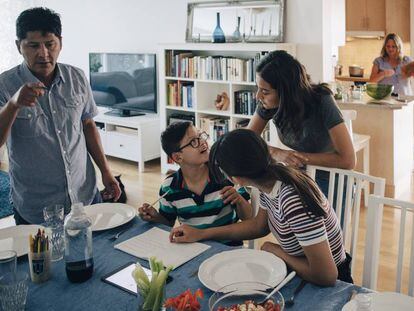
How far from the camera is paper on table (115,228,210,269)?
5.20 feet

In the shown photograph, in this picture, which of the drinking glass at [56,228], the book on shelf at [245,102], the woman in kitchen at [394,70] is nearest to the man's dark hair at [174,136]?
the drinking glass at [56,228]

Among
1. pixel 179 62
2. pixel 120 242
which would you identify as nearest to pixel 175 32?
pixel 179 62

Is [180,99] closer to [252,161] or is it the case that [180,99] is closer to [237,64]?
[237,64]

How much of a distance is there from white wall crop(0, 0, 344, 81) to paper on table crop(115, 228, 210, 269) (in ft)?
9.86

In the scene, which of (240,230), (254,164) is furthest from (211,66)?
(254,164)

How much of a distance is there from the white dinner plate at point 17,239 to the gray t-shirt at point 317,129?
1.09m

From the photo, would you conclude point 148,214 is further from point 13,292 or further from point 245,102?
point 245,102

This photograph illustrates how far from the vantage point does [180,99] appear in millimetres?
5168

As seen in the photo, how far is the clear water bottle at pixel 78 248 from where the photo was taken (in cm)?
147

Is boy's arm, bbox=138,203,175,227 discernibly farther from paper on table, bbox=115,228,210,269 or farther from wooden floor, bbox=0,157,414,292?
wooden floor, bbox=0,157,414,292

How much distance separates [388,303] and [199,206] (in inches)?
33.8

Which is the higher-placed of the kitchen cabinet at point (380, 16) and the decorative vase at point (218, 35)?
the kitchen cabinet at point (380, 16)

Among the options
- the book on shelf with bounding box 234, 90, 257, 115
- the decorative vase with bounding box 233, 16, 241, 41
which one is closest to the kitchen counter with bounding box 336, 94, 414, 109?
the book on shelf with bounding box 234, 90, 257, 115

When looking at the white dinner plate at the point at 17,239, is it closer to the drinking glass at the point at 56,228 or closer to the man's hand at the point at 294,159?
the drinking glass at the point at 56,228
